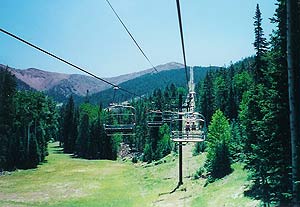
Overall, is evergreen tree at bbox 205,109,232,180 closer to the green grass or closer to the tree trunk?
the green grass

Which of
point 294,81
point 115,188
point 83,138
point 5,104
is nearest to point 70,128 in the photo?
point 83,138

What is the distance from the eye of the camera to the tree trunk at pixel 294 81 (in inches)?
629

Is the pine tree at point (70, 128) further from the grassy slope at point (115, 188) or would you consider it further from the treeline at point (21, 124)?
the grassy slope at point (115, 188)

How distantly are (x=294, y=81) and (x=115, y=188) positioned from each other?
117 ft

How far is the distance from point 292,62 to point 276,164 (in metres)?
5.39

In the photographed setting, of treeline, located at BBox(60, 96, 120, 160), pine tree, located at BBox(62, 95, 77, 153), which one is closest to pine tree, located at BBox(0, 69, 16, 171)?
treeline, located at BBox(60, 96, 120, 160)

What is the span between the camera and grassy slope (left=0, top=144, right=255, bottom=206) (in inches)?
1372

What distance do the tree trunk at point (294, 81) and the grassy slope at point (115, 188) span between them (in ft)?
33.3

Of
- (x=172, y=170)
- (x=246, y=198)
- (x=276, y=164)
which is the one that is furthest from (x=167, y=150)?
(x=276, y=164)

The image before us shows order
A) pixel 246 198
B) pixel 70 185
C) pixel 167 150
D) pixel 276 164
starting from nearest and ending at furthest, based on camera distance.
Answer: pixel 276 164
pixel 246 198
pixel 70 185
pixel 167 150

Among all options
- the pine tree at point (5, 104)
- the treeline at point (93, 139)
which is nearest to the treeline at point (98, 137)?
the treeline at point (93, 139)

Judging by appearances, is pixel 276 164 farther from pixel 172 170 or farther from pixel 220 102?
pixel 220 102

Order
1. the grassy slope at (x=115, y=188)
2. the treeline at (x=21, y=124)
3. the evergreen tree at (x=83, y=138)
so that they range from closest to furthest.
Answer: the grassy slope at (x=115, y=188) < the treeline at (x=21, y=124) < the evergreen tree at (x=83, y=138)

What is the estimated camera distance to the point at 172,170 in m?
56.9
